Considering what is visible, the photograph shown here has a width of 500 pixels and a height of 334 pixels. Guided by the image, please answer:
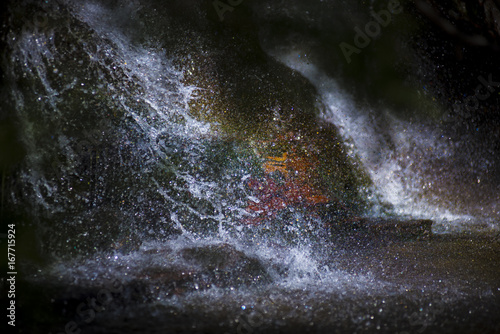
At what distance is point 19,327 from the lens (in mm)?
1830

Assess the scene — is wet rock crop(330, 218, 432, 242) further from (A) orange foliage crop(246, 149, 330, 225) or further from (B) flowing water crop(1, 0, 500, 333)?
(A) orange foliage crop(246, 149, 330, 225)

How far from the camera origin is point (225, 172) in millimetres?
3213

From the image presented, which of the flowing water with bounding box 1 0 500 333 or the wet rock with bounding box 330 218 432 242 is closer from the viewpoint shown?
the flowing water with bounding box 1 0 500 333

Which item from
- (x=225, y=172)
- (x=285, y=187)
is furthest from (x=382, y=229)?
(x=225, y=172)

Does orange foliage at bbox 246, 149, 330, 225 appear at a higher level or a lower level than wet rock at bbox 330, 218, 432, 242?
higher

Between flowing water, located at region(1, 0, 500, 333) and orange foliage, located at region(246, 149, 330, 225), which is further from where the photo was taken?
orange foliage, located at region(246, 149, 330, 225)

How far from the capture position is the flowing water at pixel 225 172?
2.09 meters

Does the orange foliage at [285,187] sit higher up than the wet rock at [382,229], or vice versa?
the orange foliage at [285,187]

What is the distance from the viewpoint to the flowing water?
209 cm

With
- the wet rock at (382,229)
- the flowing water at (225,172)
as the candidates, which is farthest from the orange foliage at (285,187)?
the wet rock at (382,229)

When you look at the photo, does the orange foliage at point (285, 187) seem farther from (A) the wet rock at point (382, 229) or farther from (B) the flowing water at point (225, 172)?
(A) the wet rock at point (382, 229)

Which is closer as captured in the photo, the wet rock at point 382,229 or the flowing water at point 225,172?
the flowing water at point 225,172

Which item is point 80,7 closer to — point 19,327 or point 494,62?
point 19,327

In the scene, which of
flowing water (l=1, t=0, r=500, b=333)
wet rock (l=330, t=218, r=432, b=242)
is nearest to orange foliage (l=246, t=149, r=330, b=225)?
flowing water (l=1, t=0, r=500, b=333)
